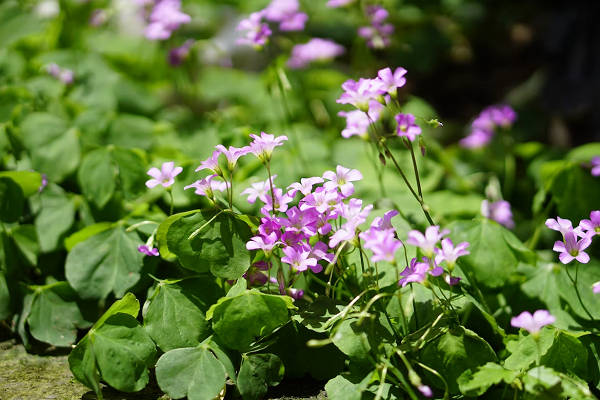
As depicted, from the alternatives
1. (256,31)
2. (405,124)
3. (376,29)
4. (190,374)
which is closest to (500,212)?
(405,124)

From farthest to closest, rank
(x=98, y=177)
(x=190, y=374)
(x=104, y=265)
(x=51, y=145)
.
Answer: (x=51, y=145) → (x=98, y=177) → (x=104, y=265) → (x=190, y=374)

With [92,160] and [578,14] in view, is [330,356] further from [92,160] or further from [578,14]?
[578,14]

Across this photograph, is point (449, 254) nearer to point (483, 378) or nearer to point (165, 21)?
point (483, 378)

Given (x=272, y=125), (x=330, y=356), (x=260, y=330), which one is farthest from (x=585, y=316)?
(x=272, y=125)

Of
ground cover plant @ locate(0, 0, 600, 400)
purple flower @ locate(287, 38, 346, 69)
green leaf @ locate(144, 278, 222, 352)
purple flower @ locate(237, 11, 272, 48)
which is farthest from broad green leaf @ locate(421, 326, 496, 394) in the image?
purple flower @ locate(287, 38, 346, 69)

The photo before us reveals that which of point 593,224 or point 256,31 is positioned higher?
point 256,31

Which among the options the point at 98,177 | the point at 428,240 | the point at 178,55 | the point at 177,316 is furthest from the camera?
the point at 178,55
